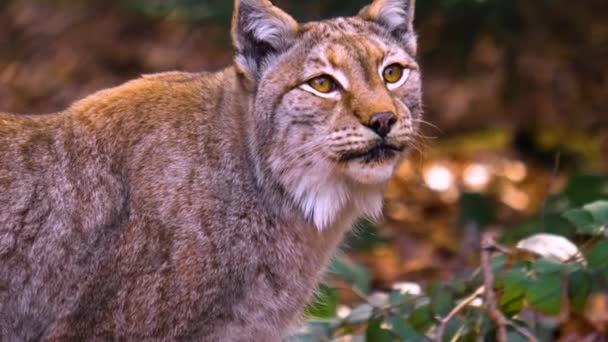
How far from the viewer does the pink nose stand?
14.9 ft

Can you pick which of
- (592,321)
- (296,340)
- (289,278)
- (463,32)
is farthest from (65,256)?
(463,32)

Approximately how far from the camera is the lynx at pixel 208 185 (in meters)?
4.55

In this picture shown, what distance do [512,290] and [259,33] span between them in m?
1.63

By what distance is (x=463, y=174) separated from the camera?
10695 millimetres

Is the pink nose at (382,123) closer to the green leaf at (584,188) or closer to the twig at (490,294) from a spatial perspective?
the twig at (490,294)

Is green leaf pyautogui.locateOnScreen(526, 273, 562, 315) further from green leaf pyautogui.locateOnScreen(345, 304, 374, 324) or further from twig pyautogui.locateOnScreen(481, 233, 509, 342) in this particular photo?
green leaf pyautogui.locateOnScreen(345, 304, 374, 324)

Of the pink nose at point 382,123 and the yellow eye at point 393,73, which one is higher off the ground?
the yellow eye at point 393,73

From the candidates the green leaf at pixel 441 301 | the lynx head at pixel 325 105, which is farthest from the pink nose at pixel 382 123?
the green leaf at pixel 441 301

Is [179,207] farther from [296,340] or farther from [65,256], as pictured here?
[296,340]

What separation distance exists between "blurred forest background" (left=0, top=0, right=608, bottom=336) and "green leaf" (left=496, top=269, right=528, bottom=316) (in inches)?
46.1

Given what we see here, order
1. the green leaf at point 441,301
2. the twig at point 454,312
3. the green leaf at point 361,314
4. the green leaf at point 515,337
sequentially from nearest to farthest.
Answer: the twig at point 454,312 < the green leaf at point 515,337 < the green leaf at point 441,301 < the green leaf at point 361,314

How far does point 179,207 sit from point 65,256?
0.52 meters

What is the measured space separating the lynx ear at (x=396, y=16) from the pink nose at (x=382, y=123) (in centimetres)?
75

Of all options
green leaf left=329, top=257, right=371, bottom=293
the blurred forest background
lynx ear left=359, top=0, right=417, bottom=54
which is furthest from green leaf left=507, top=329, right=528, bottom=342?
lynx ear left=359, top=0, right=417, bottom=54
